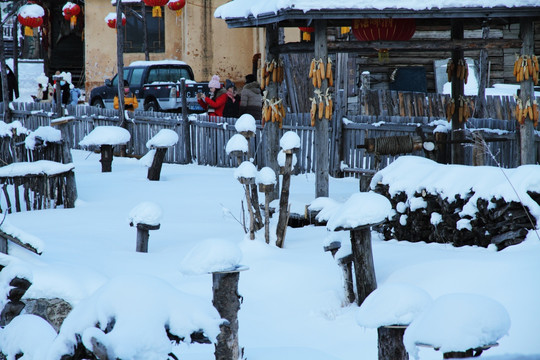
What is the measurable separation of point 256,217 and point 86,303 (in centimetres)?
592

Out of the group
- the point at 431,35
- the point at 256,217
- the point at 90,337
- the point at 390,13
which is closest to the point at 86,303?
the point at 90,337

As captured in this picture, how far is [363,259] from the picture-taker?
601cm

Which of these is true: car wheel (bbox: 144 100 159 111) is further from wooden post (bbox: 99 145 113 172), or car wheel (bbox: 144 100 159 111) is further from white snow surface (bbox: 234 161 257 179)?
white snow surface (bbox: 234 161 257 179)

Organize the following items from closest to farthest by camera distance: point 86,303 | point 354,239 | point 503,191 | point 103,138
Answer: point 86,303
point 354,239
point 503,191
point 103,138

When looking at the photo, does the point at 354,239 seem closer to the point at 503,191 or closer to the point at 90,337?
the point at 503,191

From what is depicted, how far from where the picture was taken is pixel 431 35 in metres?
20.6

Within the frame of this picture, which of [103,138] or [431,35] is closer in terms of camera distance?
[103,138]

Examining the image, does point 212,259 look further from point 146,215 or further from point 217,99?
point 217,99

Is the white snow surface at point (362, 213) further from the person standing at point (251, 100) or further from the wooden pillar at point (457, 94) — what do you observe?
the person standing at point (251, 100)

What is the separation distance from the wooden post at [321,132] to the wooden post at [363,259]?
404cm

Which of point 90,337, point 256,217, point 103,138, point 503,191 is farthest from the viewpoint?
point 103,138

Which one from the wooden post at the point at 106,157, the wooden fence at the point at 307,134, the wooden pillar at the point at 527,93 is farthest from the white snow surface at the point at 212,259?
the wooden post at the point at 106,157

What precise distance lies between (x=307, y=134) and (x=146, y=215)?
6879 mm

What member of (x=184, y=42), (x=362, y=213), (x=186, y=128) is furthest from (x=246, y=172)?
(x=184, y=42)
